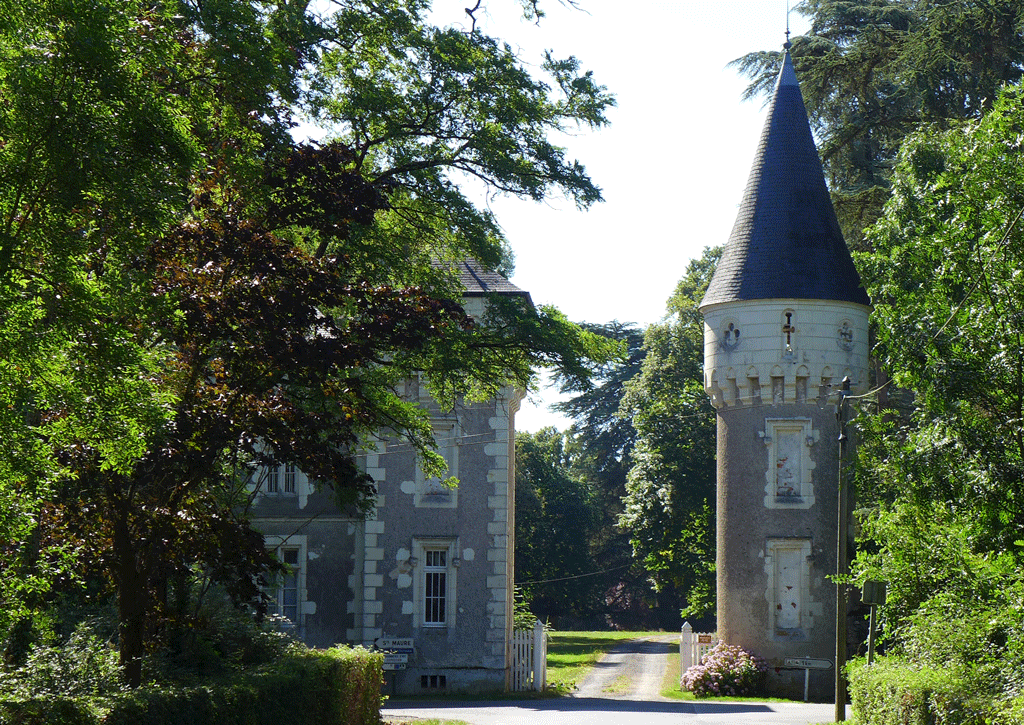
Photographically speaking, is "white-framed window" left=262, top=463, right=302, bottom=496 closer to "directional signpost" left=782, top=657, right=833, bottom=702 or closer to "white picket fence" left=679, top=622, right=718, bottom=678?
"white picket fence" left=679, top=622, right=718, bottom=678

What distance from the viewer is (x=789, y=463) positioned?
26500 millimetres

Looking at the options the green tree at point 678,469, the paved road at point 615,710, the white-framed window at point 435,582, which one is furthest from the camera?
the green tree at point 678,469

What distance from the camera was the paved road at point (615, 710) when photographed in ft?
59.0

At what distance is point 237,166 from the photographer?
10.9 meters

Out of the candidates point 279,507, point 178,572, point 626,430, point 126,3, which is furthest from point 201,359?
point 626,430

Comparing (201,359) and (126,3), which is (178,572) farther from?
(126,3)

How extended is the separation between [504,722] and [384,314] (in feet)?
27.8

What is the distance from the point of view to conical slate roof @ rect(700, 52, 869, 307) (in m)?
26.6

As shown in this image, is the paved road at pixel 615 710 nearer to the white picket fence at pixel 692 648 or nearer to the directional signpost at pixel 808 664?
the white picket fence at pixel 692 648

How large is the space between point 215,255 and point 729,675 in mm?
18522

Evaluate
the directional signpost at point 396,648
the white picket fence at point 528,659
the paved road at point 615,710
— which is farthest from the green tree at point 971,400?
the directional signpost at point 396,648

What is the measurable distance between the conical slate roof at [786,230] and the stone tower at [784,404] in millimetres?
31

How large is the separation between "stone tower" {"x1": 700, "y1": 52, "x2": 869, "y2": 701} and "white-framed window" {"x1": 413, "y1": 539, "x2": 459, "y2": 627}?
6219 mm

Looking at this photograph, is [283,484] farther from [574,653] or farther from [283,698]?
[283,698]
